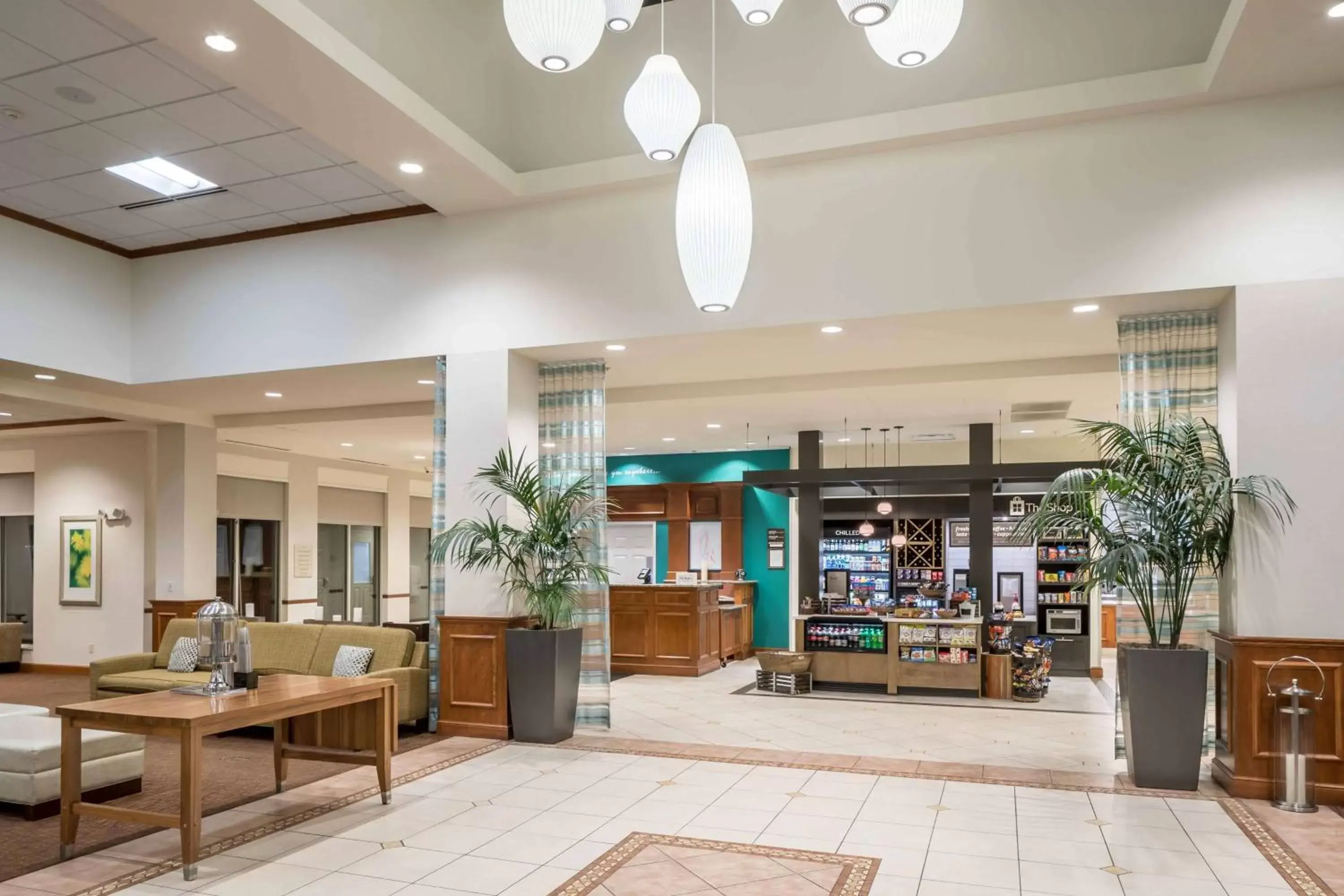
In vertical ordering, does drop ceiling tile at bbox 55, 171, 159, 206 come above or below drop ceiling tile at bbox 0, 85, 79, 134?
below

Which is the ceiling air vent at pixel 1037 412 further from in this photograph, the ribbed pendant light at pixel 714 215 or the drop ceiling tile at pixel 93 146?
the drop ceiling tile at pixel 93 146

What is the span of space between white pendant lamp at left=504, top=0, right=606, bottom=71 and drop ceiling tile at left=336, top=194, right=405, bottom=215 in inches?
188

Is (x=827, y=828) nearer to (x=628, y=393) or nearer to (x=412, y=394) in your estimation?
(x=628, y=393)

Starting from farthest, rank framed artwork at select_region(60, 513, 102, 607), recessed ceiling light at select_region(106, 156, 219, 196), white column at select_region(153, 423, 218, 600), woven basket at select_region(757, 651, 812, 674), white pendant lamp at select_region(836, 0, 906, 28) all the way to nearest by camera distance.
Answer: framed artwork at select_region(60, 513, 102, 607)
white column at select_region(153, 423, 218, 600)
woven basket at select_region(757, 651, 812, 674)
recessed ceiling light at select_region(106, 156, 219, 196)
white pendant lamp at select_region(836, 0, 906, 28)

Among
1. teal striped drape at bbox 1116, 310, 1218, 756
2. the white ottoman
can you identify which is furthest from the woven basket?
the white ottoman

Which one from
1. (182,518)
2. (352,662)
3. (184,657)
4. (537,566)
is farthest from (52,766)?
(182,518)

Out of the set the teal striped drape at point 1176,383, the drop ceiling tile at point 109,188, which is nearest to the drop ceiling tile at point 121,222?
the drop ceiling tile at point 109,188

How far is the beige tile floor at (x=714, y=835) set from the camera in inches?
164

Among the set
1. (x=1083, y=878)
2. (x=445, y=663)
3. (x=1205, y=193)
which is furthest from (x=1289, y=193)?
(x=445, y=663)

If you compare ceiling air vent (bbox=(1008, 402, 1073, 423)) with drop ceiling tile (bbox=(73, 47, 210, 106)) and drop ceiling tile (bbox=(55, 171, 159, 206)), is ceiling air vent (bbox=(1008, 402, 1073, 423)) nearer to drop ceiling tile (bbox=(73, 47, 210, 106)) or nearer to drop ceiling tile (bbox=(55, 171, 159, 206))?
drop ceiling tile (bbox=(73, 47, 210, 106))

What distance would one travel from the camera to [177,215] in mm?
7984

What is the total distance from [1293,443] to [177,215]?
826 centimetres

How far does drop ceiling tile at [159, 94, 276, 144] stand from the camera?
6.05 m

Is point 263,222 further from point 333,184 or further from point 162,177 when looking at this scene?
point 333,184
